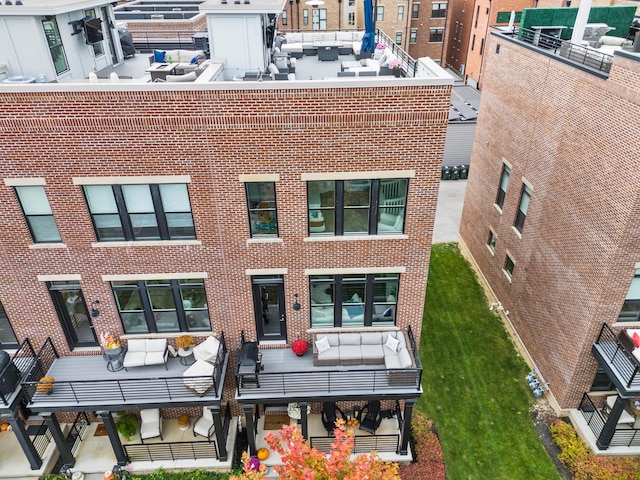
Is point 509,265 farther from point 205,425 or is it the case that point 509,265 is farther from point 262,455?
point 205,425

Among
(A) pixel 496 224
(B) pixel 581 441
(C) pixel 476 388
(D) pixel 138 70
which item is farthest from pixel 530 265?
(D) pixel 138 70

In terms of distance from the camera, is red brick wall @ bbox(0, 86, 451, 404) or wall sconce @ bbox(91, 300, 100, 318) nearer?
red brick wall @ bbox(0, 86, 451, 404)

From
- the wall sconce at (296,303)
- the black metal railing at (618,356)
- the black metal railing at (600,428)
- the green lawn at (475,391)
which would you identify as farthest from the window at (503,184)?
the wall sconce at (296,303)

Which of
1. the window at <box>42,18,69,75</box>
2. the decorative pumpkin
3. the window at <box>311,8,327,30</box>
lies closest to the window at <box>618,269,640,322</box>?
the decorative pumpkin

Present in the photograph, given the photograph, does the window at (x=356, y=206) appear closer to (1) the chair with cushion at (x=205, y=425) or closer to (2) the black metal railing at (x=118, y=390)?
(2) the black metal railing at (x=118, y=390)

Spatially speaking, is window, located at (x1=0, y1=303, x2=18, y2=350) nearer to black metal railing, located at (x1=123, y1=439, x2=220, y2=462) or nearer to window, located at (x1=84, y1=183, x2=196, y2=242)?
window, located at (x1=84, y1=183, x2=196, y2=242)
